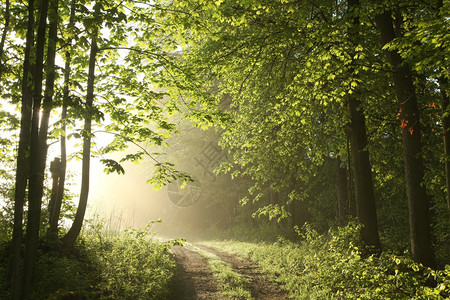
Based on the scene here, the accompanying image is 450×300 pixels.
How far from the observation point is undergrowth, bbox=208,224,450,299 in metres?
5.35

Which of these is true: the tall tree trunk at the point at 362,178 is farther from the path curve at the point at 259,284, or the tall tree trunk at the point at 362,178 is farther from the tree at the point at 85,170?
the tree at the point at 85,170

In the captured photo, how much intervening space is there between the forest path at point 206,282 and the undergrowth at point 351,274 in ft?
1.38

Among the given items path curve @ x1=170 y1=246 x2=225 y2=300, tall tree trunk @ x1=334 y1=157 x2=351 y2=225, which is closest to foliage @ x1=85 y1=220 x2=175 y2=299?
path curve @ x1=170 y1=246 x2=225 y2=300

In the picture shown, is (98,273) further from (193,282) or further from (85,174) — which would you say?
(193,282)

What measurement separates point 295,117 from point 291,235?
1148 cm

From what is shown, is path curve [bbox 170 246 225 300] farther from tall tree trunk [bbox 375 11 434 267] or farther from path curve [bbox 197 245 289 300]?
tall tree trunk [bbox 375 11 434 267]

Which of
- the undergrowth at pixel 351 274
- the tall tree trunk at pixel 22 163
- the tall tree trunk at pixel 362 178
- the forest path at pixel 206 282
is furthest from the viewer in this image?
the tall tree trunk at pixel 362 178

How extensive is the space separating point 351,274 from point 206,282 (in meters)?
4.50

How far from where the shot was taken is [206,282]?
31.4 feet

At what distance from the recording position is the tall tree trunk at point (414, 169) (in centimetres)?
712

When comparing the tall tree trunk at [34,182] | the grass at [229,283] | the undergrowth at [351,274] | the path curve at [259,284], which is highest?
the tall tree trunk at [34,182]

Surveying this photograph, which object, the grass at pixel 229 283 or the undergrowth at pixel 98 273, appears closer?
the undergrowth at pixel 98 273

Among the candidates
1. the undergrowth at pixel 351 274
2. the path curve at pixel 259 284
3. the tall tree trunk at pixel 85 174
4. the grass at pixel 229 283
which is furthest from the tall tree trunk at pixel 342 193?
the tall tree trunk at pixel 85 174

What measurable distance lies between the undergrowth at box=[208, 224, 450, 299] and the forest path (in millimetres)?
419
